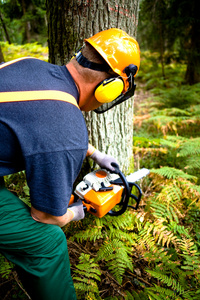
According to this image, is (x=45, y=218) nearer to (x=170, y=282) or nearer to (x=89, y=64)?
(x=89, y=64)

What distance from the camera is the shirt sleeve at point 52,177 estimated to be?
3.53 ft

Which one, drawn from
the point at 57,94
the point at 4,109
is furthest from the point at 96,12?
the point at 4,109

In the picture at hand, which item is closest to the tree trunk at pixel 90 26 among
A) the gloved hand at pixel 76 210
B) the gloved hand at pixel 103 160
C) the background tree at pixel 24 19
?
the gloved hand at pixel 103 160

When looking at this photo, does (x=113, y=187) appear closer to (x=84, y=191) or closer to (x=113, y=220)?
(x=84, y=191)

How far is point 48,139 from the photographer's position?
3.47 feet

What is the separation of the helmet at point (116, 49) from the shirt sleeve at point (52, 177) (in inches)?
28.9

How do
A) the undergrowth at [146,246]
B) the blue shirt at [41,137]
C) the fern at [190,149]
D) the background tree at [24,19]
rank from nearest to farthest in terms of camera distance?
the blue shirt at [41,137] < the undergrowth at [146,246] < the fern at [190,149] < the background tree at [24,19]

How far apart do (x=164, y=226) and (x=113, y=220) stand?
65 centimetres

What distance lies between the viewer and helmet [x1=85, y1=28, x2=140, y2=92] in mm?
Answer: 1356

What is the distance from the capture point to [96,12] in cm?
186

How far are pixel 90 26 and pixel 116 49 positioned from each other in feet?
2.59

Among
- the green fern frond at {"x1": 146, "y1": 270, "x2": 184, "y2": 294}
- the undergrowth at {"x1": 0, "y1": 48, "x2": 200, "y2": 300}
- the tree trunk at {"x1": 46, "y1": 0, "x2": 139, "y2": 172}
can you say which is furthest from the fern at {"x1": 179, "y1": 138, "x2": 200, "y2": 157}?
the green fern frond at {"x1": 146, "y1": 270, "x2": 184, "y2": 294}

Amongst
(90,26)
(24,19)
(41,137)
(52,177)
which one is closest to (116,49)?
(90,26)

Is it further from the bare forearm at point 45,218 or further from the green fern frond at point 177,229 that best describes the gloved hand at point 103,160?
the green fern frond at point 177,229
